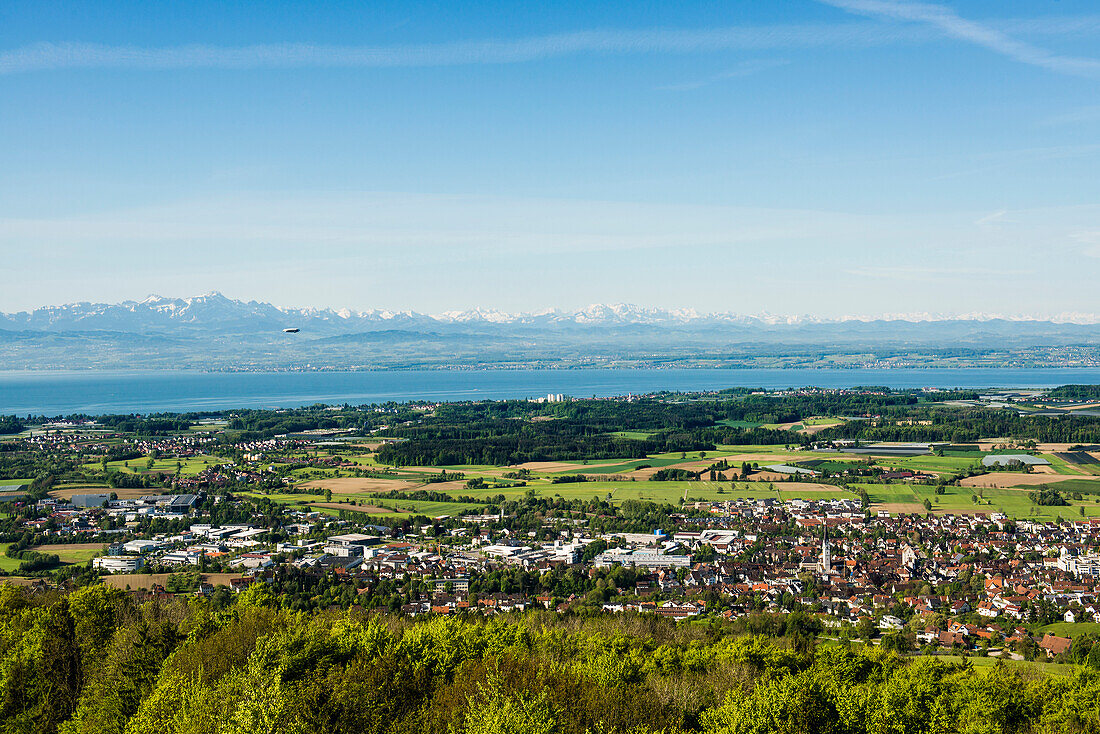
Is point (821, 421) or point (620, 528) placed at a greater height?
point (620, 528)

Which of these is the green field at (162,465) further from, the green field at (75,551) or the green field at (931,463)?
the green field at (931,463)

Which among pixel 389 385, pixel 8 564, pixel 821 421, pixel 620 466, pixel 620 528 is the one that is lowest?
pixel 389 385

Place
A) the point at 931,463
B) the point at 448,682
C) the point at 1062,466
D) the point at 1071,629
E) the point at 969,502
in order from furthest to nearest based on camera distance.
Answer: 1. the point at 931,463
2. the point at 1062,466
3. the point at 969,502
4. the point at 1071,629
5. the point at 448,682

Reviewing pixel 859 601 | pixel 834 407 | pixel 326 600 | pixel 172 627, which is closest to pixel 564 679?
pixel 172 627

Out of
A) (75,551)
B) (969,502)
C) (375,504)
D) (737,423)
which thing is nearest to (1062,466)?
(969,502)

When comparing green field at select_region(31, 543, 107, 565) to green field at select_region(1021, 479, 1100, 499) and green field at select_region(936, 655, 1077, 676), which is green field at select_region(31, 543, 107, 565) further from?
green field at select_region(1021, 479, 1100, 499)

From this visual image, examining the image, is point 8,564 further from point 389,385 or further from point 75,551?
point 389,385

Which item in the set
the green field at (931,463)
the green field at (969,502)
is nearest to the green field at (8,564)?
the green field at (969,502)
